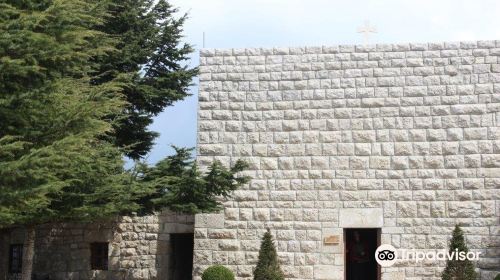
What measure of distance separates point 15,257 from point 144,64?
540 cm

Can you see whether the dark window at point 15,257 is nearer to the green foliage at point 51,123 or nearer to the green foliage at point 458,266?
the green foliage at point 51,123

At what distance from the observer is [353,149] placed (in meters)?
13.0

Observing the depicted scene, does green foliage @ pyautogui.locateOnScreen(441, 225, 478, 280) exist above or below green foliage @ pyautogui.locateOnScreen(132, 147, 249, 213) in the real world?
below

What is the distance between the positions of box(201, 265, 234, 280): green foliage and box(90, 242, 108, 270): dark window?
10.8 feet

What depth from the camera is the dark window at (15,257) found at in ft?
54.3

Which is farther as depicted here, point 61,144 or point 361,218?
point 361,218

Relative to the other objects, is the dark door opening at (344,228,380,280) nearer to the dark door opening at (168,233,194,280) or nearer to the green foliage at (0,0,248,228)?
the green foliage at (0,0,248,228)

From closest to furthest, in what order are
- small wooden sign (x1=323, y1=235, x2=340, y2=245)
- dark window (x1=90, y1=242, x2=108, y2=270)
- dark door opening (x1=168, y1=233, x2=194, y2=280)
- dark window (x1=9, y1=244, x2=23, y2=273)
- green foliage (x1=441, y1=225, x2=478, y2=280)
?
green foliage (x1=441, y1=225, x2=478, y2=280) → small wooden sign (x1=323, y1=235, x2=340, y2=245) → dark door opening (x1=168, y1=233, x2=194, y2=280) → dark window (x1=90, y1=242, x2=108, y2=270) → dark window (x1=9, y1=244, x2=23, y2=273)

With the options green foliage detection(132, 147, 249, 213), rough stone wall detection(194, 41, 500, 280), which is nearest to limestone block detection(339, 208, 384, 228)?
rough stone wall detection(194, 41, 500, 280)

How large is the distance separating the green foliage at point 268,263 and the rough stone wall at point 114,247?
223cm

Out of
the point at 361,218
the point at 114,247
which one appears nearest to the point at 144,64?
the point at 114,247

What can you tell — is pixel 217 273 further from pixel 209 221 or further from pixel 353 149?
pixel 353 149

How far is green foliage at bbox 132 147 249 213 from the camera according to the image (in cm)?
1249

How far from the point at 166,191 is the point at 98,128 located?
2404mm
